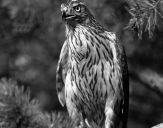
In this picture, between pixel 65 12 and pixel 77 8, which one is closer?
pixel 65 12

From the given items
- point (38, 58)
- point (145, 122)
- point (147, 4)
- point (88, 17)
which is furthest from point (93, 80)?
point (38, 58)

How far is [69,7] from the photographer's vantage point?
6.23 metres

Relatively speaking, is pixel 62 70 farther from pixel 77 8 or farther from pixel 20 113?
pixel 20 113

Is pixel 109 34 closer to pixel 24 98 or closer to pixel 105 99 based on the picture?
pixel 105 99

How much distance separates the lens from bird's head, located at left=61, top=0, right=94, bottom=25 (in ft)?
20.4

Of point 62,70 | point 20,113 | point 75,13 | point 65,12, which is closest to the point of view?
point 20,113

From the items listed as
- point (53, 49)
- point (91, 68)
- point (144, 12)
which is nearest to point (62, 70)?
point (91, 68)

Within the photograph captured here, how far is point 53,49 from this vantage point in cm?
922

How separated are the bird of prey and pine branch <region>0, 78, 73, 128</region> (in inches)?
67.5

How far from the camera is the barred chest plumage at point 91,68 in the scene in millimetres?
6434

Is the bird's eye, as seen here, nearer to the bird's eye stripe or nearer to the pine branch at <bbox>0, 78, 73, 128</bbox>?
the bird's eye stripe

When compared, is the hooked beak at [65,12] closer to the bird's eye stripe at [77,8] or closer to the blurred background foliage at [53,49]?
the bird's eye stripe at [77,8]

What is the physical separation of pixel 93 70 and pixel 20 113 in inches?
72.1

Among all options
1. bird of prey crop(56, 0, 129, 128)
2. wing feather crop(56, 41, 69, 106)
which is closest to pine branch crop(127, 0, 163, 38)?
bird of prey crop(56, 0, 129, 128)
